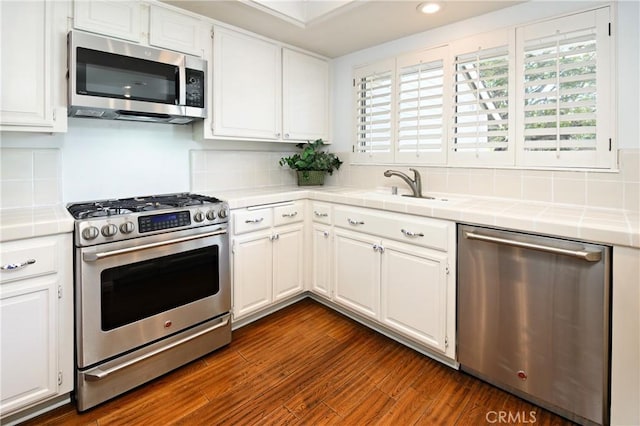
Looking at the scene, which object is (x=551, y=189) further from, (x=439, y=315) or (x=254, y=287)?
(x=254, y=287)

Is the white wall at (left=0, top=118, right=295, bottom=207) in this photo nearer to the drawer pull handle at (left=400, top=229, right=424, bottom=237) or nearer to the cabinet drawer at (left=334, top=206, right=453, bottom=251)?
the cabinet drawer at (left=334, top=206, right=453, bottom=251)

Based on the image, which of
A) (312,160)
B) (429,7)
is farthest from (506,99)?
(312,160)

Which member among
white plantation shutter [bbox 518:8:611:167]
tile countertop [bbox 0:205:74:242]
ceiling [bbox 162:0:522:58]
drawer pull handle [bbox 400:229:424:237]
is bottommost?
drawer pull handle [bbox 400:229:424:237]

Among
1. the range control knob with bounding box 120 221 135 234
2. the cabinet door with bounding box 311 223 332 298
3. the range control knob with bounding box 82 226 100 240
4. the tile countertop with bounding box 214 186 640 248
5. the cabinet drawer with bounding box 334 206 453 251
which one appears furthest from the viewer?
the cabinet door with bounding box 311 223 332 298

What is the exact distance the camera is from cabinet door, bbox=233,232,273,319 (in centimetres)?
240

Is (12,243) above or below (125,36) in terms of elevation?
below

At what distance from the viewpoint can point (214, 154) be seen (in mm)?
2834

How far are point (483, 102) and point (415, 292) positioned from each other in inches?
52.4

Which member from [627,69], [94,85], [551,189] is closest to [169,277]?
[94,85]

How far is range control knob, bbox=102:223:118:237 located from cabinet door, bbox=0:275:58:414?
0.29 metres

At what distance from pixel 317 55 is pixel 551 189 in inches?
87.0

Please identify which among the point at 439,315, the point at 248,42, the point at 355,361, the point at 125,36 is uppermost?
the point at 248,42

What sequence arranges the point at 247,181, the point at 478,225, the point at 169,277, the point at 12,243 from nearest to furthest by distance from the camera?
1. the point at 12,243
2. the point at 478,225
3. the point at 169,277
4. the point at 247,181

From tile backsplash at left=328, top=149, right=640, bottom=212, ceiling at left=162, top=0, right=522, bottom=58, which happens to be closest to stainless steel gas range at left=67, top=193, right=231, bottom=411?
ceiling at left=162, top=0, right=522, bottom=58
